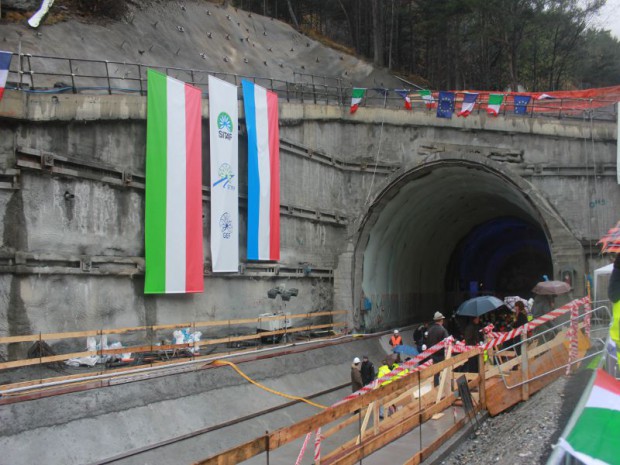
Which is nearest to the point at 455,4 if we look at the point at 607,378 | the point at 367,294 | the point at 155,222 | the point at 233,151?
the point at 367,294

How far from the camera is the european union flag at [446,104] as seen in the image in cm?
2239

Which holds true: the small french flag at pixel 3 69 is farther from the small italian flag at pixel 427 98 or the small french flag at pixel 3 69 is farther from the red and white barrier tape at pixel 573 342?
the small italian flag at pixel 427 98

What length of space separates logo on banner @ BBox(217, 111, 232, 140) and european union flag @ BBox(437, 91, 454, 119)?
8.18m

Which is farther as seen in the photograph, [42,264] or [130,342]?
[130,342]

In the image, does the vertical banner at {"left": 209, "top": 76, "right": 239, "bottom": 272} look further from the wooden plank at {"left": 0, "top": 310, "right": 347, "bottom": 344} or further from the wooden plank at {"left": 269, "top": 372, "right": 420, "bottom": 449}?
the wooden plank at {"left": 269, "top": 372, "right": 420, "bottom": 449}

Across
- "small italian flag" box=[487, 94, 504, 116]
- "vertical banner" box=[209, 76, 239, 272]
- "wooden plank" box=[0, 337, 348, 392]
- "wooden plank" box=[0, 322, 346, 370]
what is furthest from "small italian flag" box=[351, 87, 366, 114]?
"wooden plank" box=[0, 337, 348, 392]

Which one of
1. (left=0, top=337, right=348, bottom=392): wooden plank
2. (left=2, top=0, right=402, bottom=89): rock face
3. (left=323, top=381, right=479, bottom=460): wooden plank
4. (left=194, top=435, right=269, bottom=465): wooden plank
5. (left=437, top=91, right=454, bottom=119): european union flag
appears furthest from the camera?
(left=437, top=91, right=454, bottom=119): european union flag

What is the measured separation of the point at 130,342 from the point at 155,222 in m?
2.99

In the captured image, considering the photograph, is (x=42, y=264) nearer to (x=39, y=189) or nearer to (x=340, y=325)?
(x=39, y=189)

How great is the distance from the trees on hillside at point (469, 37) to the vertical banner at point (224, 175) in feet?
79.6

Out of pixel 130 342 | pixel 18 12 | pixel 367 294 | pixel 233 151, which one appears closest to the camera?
pixel 130 342

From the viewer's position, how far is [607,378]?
4328 millimetres

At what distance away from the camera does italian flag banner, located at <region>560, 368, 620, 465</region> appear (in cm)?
328

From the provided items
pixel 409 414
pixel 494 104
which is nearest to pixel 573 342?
pixel 409 414
